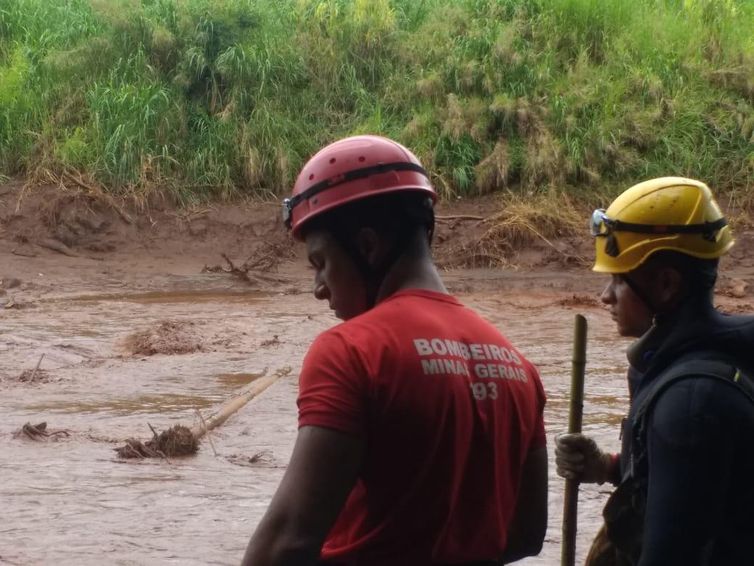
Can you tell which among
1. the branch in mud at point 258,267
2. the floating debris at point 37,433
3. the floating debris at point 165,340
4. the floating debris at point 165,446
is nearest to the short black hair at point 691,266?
the floating debris at point 165,446

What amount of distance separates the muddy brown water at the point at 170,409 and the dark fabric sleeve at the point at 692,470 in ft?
9.02

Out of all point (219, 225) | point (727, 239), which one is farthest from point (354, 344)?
point (219, 225)

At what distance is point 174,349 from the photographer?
31.4 feet

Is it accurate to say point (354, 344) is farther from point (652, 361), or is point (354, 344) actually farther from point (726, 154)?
point (726, 154)

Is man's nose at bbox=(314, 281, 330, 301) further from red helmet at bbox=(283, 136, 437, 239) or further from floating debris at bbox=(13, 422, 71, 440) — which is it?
floating debris at bbox=(13, 422, 71, 440)

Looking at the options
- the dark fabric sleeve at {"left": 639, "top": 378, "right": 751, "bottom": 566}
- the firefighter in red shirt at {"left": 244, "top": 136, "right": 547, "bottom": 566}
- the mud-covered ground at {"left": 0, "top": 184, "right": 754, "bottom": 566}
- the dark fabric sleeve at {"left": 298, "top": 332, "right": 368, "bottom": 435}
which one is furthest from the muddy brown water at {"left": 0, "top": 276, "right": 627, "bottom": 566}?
the dark fabric sleeve at {"left": 298, "top": 332, "right": 368, "bottom": 435}

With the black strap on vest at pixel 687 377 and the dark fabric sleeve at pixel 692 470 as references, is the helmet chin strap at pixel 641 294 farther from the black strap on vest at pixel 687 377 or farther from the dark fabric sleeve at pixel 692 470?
the dark fabric sleeve at pixel 692 470

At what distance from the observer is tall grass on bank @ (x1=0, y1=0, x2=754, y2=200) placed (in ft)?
49.3

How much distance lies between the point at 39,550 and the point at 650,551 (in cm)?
329

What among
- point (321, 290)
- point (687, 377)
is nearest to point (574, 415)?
point (687, 377)

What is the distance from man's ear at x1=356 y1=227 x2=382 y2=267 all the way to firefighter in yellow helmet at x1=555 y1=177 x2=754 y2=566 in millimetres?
603

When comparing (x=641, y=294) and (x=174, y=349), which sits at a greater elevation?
(x=641, y=294)

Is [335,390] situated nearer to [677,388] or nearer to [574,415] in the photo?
[677,388]

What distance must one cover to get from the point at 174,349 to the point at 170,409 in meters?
2.00
